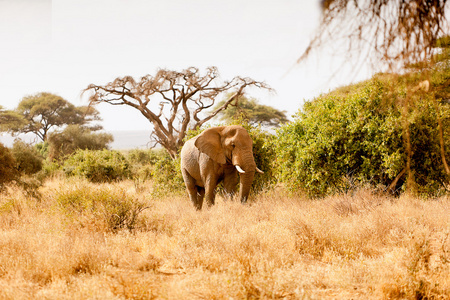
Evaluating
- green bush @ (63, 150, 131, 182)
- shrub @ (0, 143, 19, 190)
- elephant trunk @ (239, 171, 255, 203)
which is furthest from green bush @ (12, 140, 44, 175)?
elephant trunk @ (239, 171, 255, 203)

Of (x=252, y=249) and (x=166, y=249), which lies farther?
(x=166, y=249)

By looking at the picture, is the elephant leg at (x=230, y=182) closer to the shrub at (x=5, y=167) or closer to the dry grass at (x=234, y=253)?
the dry grass at (x=234, y=253)

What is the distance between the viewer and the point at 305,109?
1133cm

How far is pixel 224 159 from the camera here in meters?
9.62

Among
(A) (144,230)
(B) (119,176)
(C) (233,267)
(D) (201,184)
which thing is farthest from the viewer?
(B) (119,176)

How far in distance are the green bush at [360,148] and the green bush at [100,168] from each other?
37.8 feet

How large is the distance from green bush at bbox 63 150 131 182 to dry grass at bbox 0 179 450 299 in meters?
10.6

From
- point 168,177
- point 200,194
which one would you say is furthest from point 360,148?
point 168,177

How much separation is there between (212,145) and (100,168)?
11323 millimetres

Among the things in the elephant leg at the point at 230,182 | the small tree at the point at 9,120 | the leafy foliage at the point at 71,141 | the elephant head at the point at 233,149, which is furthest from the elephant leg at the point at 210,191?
the small tree at the point at 9,120

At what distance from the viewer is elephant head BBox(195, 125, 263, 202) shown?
30.8ft

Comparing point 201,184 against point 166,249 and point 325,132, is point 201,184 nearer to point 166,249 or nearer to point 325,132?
point 325,132

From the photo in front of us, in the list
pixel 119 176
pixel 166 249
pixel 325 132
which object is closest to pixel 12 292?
Answer: pixel 166 249

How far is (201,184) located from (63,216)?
3.86 m
